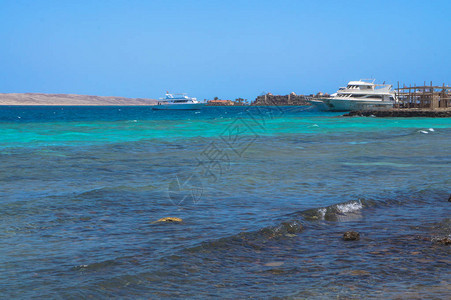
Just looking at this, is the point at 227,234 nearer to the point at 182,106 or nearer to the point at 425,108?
the point at 425,108

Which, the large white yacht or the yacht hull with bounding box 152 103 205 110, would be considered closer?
the large white yacht

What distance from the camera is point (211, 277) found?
6637 millimetres

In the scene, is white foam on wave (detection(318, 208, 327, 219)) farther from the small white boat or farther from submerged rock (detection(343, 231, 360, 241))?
the small white boat

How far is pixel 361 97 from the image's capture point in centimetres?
9312

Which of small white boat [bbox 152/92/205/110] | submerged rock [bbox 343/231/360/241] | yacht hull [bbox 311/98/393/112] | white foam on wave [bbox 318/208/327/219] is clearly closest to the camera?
submerged rock [bbox 343/231/360/241]

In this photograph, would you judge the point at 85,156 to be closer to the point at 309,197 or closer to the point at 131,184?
the point at 131,184

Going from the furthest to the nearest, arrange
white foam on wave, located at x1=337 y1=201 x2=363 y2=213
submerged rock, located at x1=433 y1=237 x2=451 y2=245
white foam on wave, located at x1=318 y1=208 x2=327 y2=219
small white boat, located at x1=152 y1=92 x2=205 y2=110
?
small white boat, located at x1=152 y1=92 x2=205 y2=110
white foam on wave, located at x1=337 y1=201 x2=363 y2=213
white foam on wave, located at x1=318 y1=208 x2=327 y2=219
submerged rock, located at x1=433 y1=237 x2=451 y2=245

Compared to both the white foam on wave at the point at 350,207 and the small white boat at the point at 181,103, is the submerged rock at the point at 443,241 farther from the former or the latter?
the small white boat at the point at 181,103

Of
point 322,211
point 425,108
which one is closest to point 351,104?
point 425,108

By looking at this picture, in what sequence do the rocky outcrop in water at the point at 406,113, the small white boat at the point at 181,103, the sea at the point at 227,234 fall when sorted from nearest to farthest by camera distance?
the sea at the point at 227,234 → the rocky outcrop in water at the point at 406,113 → the small white boat at the point at 181,103

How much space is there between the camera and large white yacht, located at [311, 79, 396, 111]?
3593 inches

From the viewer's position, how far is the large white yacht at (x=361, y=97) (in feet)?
299

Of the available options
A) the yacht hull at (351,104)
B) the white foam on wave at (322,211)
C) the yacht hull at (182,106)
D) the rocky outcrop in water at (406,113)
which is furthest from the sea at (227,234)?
the yacht hull at (182,106)

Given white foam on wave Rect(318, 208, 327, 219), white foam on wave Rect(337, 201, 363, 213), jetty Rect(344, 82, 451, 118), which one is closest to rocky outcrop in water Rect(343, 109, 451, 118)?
jetty Rect(344, 82, 451, 118)
